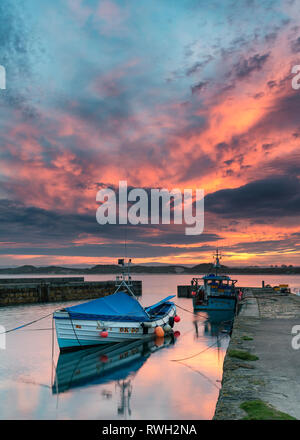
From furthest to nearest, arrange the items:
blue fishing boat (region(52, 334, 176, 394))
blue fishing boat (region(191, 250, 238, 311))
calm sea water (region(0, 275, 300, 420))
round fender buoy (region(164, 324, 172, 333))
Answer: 1. blue fishing boat (region(191, 250, 238, 311))
2. round fender buoy (region(164, 324, 172, 333))
3. blue fishing boat (region(52, 334, 176, 394))
4. calm sea water (region(0, 275, 300, 420))

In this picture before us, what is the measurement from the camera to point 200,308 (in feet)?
152

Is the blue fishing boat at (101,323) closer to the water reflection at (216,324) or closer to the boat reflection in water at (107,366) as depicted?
the boat reflection in water at (107,366)

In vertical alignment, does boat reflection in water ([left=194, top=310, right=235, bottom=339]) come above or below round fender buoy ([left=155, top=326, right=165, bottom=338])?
below

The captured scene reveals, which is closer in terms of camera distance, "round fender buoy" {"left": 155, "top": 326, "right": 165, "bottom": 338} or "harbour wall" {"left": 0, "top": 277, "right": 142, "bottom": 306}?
"round fender buoy" {"left": 155, "top": 326, "right": 165, "bottom": 338}

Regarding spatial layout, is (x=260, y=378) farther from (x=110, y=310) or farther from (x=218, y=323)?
(x=218, y=323)

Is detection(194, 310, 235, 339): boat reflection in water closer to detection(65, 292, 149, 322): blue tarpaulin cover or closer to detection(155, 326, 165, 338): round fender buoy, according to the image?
detection(155, 326, 165, 338): round fender buoy

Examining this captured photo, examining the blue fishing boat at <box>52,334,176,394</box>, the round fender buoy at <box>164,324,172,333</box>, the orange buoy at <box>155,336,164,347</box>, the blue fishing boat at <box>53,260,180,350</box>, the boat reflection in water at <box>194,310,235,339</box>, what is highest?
A: the blue fishing boat at <box>53,260,180,350</box>

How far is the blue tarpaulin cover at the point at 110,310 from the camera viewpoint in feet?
74.2

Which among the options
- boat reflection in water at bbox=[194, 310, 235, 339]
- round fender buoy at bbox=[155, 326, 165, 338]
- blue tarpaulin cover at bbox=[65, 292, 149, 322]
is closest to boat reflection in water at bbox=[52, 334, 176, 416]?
round fender buoy at bbox=[155, 326, 165, 338]

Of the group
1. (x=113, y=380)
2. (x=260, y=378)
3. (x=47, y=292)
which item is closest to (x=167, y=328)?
(x=113, y=380)

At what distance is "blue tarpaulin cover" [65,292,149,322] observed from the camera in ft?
74.2
